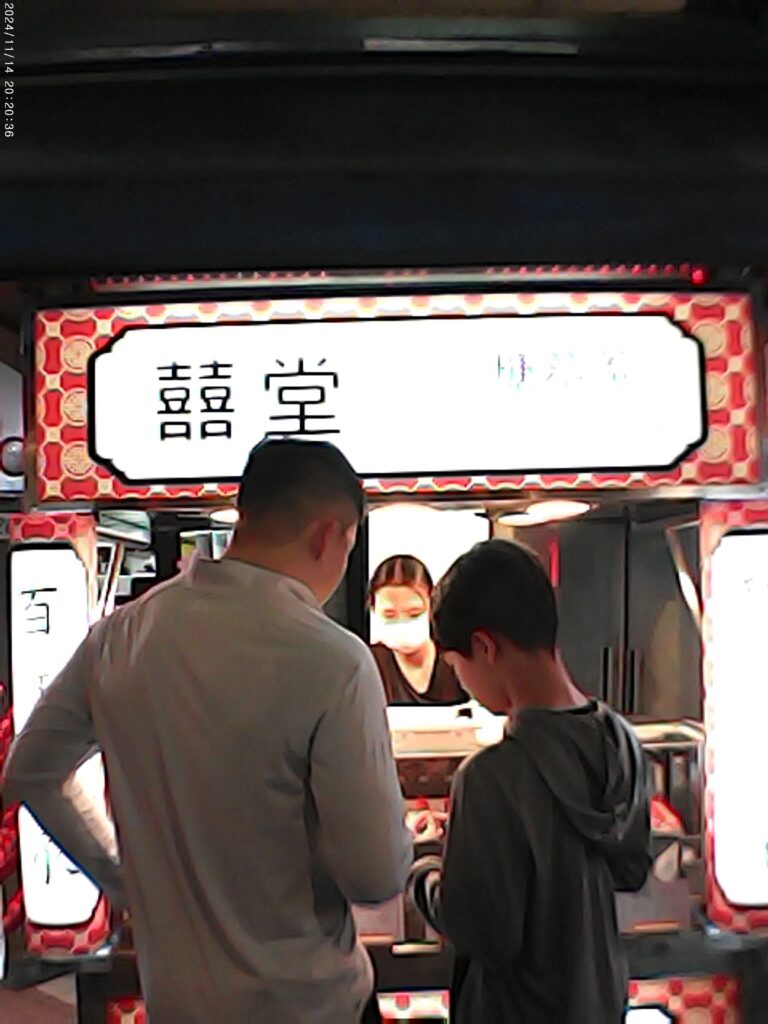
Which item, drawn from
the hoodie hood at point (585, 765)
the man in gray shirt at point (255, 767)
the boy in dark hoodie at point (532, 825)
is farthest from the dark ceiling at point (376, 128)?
the hoodie hood at point (585, 765)

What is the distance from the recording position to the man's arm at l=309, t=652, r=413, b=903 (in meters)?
1.74

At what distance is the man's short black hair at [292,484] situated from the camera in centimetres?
192

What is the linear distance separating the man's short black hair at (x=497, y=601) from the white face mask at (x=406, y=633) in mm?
1060

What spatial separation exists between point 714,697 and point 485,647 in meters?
0.86

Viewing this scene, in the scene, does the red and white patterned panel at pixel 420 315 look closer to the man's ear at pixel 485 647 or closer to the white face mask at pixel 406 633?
the man's ear at pixel 485 647

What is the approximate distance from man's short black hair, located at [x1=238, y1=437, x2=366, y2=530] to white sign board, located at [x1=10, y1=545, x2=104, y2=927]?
80 cm

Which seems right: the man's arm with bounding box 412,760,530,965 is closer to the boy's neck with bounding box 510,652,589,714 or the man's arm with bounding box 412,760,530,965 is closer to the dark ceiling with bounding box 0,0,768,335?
the boy's neck with bounding box 510,652,589,714

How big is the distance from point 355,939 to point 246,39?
1851mm

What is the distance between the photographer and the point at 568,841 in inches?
75.7

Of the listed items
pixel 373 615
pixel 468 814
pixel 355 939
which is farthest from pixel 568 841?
pixel 373 615

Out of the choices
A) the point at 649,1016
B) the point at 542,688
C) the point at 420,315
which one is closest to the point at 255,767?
the point at 542,688

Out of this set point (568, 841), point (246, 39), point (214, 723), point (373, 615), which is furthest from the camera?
point (373, 615)

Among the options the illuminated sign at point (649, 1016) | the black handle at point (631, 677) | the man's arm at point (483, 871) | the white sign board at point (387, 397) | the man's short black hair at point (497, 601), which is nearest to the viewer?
the man's arm at point (483, 871)

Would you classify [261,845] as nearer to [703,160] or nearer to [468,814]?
[468,814]
